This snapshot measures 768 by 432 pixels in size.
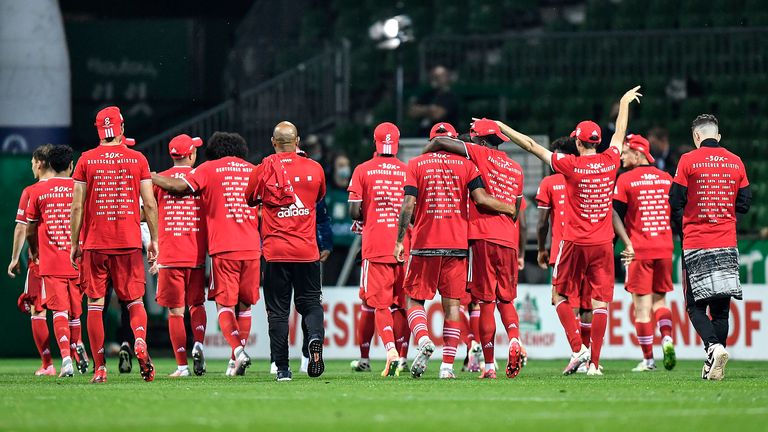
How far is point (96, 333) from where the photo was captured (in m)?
13.5

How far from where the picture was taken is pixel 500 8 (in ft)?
94.1

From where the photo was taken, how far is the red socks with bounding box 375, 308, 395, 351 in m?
14.5

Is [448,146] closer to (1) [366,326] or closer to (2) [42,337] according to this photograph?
A: (1) [366,326]

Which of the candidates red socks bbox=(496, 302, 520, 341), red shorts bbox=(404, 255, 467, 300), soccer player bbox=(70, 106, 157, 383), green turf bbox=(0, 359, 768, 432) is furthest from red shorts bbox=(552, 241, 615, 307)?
soccer player bbox=(70, 106, 157, 383)

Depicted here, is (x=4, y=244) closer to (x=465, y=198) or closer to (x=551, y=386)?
(x=465, y=198)

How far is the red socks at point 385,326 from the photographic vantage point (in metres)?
14.5

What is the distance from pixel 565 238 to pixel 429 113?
893cm

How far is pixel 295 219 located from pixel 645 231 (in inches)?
190

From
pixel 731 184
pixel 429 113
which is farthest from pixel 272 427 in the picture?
pixel 429 113

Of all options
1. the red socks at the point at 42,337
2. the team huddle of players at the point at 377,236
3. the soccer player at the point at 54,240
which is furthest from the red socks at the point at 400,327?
the red socks at the point at 42,337

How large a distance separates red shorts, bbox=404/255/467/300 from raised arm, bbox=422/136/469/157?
0.98 meters

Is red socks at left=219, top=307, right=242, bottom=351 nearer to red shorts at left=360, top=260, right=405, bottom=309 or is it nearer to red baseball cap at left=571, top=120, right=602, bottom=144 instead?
red shorts at left=360, top=260, right=405, bottom=309

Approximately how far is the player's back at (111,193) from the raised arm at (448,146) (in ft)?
8.61

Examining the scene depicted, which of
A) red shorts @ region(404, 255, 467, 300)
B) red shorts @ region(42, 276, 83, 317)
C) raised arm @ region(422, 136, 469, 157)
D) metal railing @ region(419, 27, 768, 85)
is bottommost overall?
red shorts @ region(42, 276, 83, 317)
